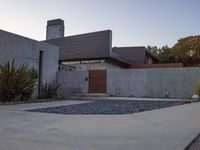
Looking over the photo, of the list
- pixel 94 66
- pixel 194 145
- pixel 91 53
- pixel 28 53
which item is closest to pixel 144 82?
pixel 94 66

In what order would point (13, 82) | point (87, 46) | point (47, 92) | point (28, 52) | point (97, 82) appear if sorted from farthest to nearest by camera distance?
point (87, 46) → point (97, 82) → point (47, 92) → point (28, 52) → point (13, 82)

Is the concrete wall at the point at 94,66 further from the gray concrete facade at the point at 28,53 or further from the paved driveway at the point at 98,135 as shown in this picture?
the paved driveway at the point at 98,135

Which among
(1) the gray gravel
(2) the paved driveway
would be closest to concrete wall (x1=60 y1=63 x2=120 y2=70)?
(2) the paved driveway

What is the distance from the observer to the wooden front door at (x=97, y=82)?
20719 mm

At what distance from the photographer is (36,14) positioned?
15117 mm

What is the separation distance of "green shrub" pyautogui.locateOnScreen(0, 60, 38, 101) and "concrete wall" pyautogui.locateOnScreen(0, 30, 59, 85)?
145 centimetres

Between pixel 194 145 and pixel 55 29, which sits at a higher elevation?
pixel 55 29

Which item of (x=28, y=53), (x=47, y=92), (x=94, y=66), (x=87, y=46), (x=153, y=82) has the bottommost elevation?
(x=47, y=92)

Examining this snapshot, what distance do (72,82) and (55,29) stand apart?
12.7 metres

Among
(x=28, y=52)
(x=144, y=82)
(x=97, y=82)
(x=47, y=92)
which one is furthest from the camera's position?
(x=97, y=82)

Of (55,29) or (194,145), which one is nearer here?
(194,145)

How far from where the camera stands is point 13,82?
1368cm

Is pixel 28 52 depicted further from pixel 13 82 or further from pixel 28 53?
pixel 13 82

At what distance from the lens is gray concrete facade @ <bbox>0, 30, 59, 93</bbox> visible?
15359 mm
